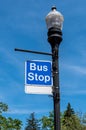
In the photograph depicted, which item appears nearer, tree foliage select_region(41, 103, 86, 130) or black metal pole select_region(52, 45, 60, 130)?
black metal pole select_region(52, 45, 60, 130)

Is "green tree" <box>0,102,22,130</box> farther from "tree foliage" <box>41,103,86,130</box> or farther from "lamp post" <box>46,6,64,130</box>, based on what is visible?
"lamp post" <box>46,6,64,130</box>

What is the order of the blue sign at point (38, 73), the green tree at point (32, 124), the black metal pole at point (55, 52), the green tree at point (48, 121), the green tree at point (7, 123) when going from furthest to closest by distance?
the green tree at point (32, 124), the green tree at point (48, 121), the green tree at point (7, 123), the blue sign at point (38, 73), the black metal pole at point (55, 52)

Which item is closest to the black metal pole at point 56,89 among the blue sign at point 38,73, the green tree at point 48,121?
the blue sign at point 38,73

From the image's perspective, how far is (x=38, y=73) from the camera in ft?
28.0

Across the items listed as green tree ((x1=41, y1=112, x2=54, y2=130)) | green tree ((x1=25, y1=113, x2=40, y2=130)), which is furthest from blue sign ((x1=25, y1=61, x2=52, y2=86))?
green tree ((x1=25, y1=113, x2=40, y2=130))

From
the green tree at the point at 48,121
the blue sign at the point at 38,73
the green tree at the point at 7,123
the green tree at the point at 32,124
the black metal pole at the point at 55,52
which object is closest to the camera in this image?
the black metal pole at the point at 55,52

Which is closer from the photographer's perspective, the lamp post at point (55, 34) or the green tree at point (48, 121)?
the lamp post at point (55, 34)

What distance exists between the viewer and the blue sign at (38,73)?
8469mm

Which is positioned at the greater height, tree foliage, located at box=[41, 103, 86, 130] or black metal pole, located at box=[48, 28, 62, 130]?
black metal pole, located at box=[48, 28, 62, 130]

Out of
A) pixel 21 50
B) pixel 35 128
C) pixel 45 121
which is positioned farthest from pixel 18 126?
pixel 35 128

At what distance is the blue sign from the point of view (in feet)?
27.8

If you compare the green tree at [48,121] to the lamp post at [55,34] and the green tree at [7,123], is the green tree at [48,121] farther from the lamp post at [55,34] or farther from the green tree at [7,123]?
the lamp post at [55,34]

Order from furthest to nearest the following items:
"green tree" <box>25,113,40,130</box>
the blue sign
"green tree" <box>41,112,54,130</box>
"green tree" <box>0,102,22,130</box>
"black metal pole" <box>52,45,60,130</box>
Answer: "green tree" <box>25,113,40,130</box> → "green tree" <box>41,112,54,130</box> → "green tree" <box>0,102,22,130</box> → the blue sign → "black metal pole" <box>52,45,60,130</box>

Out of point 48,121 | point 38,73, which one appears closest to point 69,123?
point 48,121
